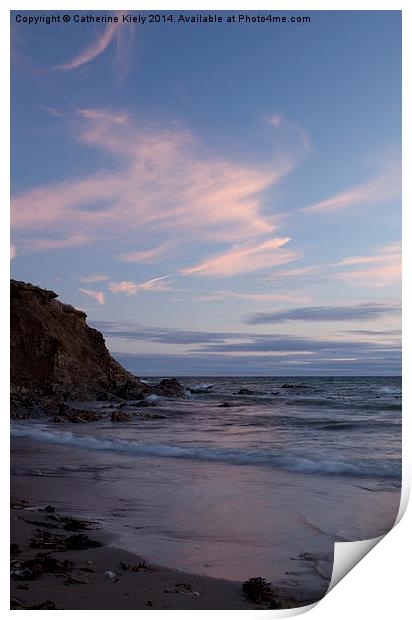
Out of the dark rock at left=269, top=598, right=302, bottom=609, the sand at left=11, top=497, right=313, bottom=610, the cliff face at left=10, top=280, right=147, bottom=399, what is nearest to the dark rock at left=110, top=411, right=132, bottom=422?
the cliff face at left=10, top=280, right=147, bottom=399

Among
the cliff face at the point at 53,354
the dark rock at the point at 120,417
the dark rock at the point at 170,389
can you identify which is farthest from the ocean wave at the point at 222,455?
the dark rock at the point at 170,389

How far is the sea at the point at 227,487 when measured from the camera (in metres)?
3.05

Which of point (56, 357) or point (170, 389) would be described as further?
point (170, 389)

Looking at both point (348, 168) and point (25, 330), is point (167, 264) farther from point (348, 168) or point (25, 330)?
point (25, 330)

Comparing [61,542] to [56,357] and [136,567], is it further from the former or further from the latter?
[56,357]

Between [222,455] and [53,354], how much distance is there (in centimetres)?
893

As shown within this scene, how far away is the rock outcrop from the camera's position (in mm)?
12852

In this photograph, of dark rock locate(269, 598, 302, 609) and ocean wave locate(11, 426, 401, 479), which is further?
ocean wave locate(11, 426, 401, 479)

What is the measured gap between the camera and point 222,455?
17.4 ft

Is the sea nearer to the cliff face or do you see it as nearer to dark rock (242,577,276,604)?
dark rock (242,577,276,604)

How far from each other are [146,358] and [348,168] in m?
2.19

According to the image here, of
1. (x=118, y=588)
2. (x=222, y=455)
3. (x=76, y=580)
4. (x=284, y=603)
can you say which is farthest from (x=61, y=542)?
(x=222, y=455)

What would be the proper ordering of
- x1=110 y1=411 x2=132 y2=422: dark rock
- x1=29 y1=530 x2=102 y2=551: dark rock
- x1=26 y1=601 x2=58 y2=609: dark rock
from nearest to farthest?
x1=26 y1=601 x2=58 y2=609: dark rock, x1=29 y1=530 x2=102 y2=551: dark rock, x1=110 y1=411 x2=132 y2=422: dark rock

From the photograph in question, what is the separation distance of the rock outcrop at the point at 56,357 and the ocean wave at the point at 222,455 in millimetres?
5532
